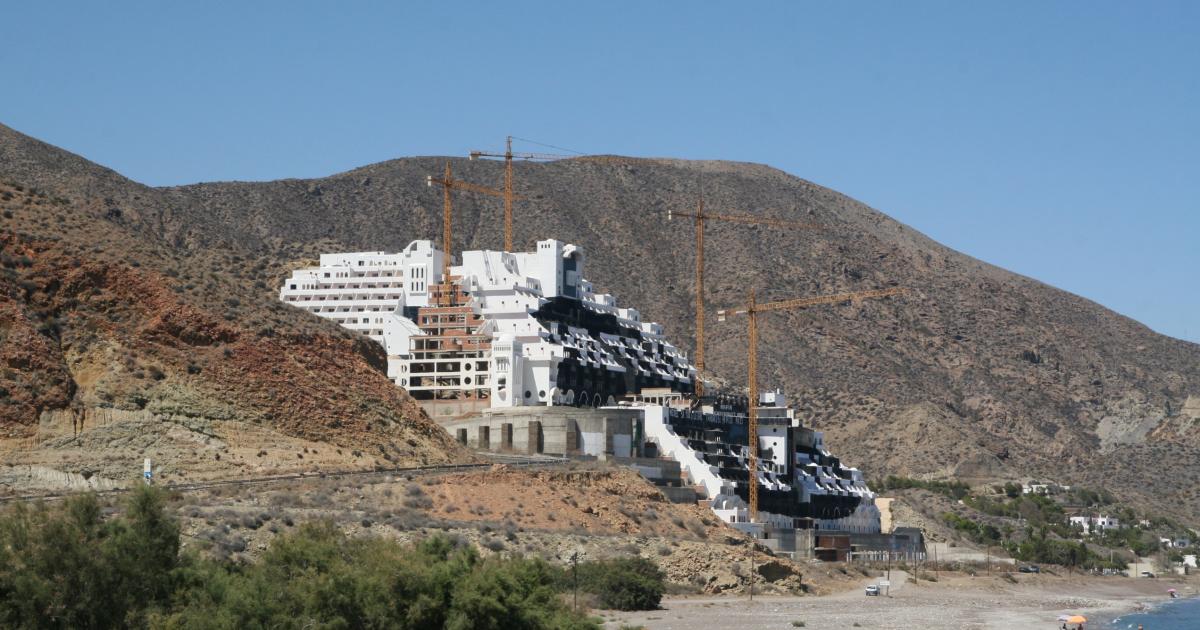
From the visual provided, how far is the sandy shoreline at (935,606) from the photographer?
69.8 m

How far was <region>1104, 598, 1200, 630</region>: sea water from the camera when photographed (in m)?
89.1

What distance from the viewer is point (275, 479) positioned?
66.6m

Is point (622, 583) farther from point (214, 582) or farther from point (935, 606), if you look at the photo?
point (214, 582)

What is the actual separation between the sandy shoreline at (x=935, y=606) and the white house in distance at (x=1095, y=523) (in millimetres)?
27976

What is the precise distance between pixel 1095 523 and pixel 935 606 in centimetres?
7232

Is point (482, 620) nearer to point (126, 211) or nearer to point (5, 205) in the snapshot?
point (5, 205)

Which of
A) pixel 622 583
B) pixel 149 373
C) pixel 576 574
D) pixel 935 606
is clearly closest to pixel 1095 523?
pixel 935 606

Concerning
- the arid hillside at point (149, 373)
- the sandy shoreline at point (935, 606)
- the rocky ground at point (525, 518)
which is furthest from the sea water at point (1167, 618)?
the arid hillside at point (149, 373)

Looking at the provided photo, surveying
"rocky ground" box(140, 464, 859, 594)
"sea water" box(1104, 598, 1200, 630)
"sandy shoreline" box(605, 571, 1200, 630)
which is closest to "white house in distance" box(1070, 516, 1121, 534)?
"sandy shoreline" box(605, 571, 1200, 630)

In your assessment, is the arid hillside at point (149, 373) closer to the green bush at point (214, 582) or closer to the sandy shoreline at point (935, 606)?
the sandy shoreline at point (935, 606)

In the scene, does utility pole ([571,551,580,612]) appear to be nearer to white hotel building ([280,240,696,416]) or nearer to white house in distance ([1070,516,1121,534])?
white hotel building ([280,240,696,416])

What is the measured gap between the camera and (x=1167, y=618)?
3799 inches

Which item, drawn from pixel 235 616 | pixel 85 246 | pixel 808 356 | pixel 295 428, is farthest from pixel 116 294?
pixel 808 356

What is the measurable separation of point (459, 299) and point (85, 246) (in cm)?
5127
